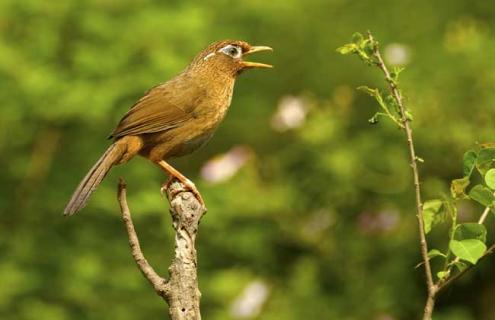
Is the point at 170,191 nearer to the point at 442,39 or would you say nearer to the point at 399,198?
the point at 399,198

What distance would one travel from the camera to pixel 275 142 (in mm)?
8570

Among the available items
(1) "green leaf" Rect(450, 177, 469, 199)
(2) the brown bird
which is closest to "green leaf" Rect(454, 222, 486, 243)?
(1) "green leaf" Rect(450, 177, 469, 199)

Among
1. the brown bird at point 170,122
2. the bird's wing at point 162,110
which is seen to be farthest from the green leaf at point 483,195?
the bird's wing at point 162,110

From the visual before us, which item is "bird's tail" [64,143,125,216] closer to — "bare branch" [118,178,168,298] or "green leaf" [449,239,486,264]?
"bare branch" [118,178,168,298]

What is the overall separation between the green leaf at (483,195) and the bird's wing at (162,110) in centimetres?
238

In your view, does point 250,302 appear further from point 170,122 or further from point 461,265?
point 461,265

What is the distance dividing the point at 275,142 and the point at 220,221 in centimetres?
176

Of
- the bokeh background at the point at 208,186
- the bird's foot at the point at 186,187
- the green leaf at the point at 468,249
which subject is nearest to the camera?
the green leaf at the point at 468,249

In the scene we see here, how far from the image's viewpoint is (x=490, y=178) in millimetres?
2242

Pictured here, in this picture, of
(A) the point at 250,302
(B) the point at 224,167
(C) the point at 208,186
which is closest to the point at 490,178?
(A) the point at 250,302

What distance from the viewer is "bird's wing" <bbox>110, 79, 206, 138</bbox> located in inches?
175

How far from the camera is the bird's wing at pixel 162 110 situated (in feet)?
14.6

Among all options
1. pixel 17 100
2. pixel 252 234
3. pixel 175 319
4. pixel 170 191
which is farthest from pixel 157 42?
pixel 175 319

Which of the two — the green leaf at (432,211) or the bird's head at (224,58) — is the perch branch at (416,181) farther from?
the bird's head at (224,58)
